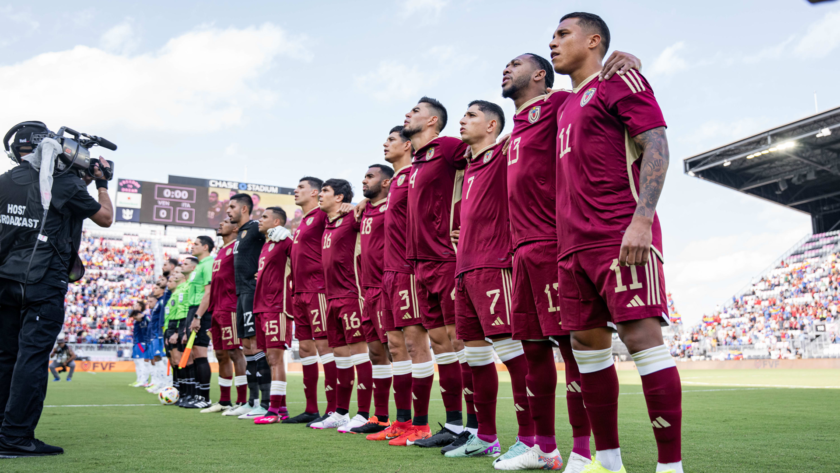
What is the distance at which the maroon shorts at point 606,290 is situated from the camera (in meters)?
2.84

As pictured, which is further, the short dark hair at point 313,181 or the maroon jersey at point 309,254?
the short dark hair at point 313,181

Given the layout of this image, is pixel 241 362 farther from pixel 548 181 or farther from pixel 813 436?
pixel 813 436

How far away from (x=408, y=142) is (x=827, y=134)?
92.8 feet

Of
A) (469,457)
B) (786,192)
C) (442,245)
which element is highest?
(786,192)

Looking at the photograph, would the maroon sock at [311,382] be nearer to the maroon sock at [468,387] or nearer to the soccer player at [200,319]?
the maroon sock at [468,387]

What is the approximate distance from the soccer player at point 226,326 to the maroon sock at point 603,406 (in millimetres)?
6502

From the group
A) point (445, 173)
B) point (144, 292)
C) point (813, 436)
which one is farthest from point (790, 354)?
point (144, 292)

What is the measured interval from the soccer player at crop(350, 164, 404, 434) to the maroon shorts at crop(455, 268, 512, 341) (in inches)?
60.7

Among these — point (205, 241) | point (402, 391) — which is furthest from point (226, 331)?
point (402, 391)

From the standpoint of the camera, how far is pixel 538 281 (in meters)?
3.71

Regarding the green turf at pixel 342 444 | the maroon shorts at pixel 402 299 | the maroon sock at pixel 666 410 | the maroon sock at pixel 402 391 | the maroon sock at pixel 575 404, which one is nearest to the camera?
the maroon sock at pixel 666 410

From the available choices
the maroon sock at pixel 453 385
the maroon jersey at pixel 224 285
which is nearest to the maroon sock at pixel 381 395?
the maroon sock at pixel 453 385

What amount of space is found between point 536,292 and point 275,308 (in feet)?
15.9

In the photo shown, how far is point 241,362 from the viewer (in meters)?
8.97
